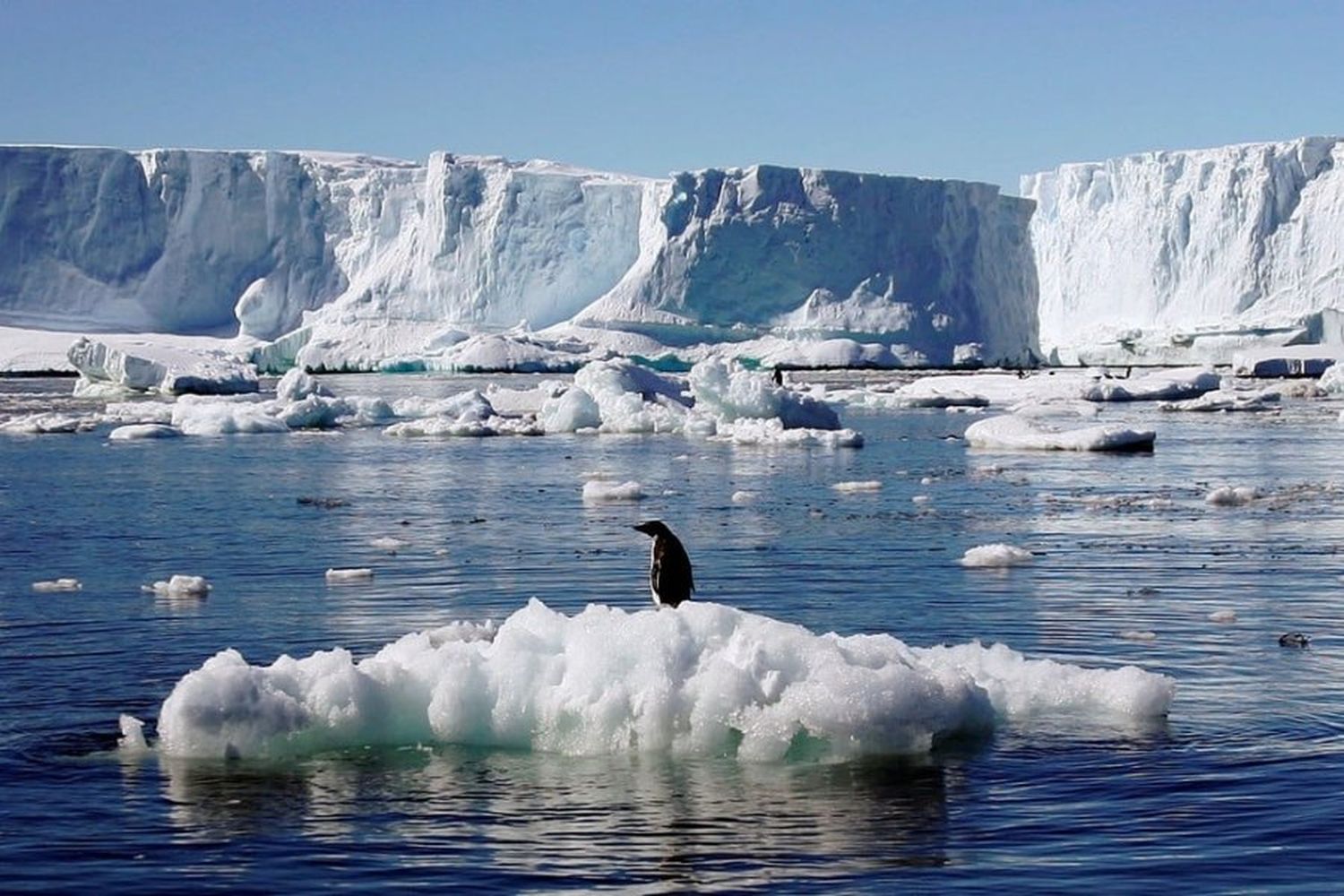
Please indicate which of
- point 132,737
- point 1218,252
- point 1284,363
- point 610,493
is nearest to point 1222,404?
point 610,493

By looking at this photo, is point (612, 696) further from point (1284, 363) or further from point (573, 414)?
point (1284, 363)

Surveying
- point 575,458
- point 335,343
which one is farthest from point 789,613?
point 335,343

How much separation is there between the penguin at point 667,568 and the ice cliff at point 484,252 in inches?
2451

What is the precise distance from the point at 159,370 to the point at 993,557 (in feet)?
A: 132

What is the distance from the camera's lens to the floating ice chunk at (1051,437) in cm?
2723

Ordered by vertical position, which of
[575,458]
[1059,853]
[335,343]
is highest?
[335,343]

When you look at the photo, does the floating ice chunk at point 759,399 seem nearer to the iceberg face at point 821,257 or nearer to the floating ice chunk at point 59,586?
the floating ice chunk at point 59,586

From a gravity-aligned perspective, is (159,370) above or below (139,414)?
above

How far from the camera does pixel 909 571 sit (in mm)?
13781

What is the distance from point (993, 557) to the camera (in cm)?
1416

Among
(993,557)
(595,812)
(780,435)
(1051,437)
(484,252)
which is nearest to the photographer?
(595,812)

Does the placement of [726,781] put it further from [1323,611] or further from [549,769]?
[1323,611]

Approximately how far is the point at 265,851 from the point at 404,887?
26.3 inches

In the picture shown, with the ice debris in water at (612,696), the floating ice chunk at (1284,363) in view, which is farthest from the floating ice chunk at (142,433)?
the floating ice chunk at (1284,363)
